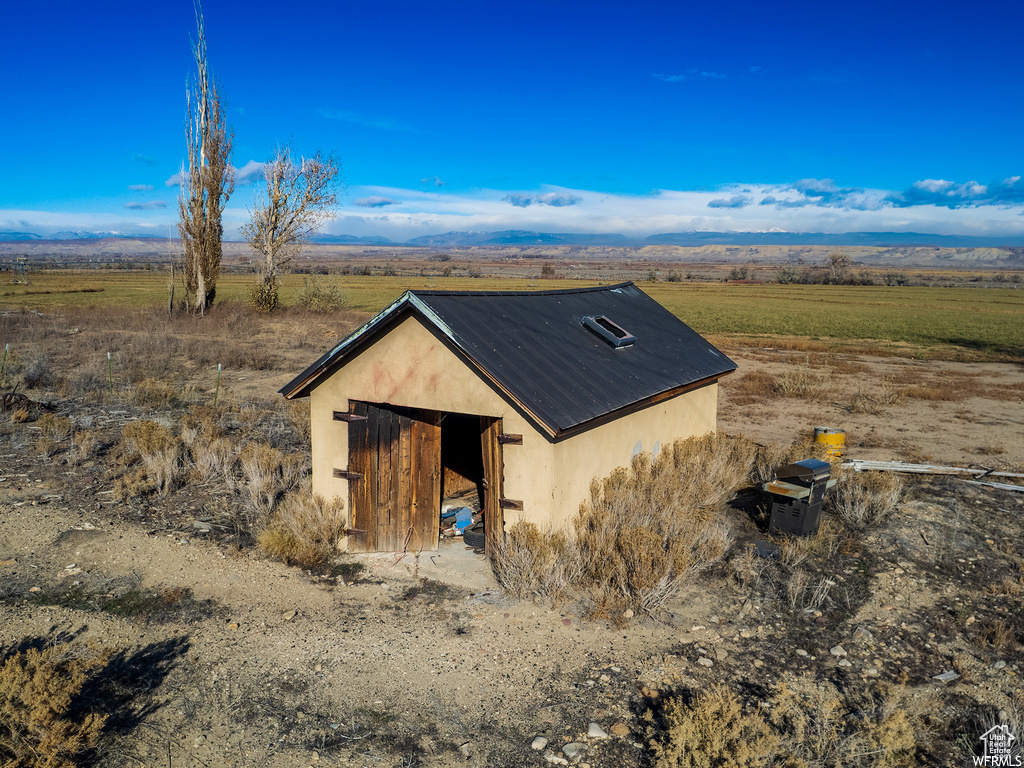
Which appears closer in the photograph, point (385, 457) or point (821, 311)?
point (385, 457)

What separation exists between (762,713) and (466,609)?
122 inches

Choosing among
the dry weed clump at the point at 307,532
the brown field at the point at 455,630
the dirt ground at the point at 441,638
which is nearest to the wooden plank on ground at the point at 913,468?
the brown field at the point at 455,630

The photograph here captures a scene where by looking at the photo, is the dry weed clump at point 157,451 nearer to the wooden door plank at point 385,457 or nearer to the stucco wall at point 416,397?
the stucco wall at point 416,397

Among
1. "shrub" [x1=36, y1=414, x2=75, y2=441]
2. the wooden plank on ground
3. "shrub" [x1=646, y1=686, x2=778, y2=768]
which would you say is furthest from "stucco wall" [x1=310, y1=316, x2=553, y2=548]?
"shrub" [x1=36, y1=414, x2=75, y2=441]

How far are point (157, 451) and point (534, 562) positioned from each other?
25.3 feet

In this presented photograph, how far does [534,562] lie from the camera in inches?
292

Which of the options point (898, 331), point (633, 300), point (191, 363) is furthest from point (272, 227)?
point (898, 331)

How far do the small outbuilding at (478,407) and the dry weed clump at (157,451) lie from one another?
3.55 m

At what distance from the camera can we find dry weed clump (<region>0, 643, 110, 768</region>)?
179 inches

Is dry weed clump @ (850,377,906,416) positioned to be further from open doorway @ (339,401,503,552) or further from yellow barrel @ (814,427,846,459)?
open doorway @ (339,401,503,552)

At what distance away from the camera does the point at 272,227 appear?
39.6 meters

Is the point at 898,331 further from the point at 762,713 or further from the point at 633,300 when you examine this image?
the point at 762,713

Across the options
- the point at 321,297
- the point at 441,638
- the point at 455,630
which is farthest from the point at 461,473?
the point at 321,297

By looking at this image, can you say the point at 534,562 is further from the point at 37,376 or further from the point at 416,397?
the point at 37,376
